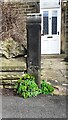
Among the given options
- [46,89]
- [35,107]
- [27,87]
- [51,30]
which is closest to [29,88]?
[27,87]

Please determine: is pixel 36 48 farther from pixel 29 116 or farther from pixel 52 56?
pixel 52 56

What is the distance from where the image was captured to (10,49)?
236 inches

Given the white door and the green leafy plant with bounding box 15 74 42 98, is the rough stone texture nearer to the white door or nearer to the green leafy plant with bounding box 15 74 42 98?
the green leafy plant with bounding box 15 74 42 98

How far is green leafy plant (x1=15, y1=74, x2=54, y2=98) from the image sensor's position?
17.1ft

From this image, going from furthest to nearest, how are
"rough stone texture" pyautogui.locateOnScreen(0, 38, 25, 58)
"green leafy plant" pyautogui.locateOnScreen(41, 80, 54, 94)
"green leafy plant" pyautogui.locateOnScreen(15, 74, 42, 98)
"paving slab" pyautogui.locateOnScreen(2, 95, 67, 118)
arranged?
"rough stone texture" pyautogui.locateOnScreen(0, 38, 25, 58)
"green leafy plant" pyautogui.locateOnScreen(41, 80, 54, 94)
"green leafy plant" pyautogui.locateOnScreen(15, 74, 42, 98)
"paving slab" pyautogui.locateOnScreen(2, 95, 67, 118)

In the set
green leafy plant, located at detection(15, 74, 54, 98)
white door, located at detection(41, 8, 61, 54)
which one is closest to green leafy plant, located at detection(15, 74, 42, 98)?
green leafy plant, located at detection(15, 74, 54, 98)

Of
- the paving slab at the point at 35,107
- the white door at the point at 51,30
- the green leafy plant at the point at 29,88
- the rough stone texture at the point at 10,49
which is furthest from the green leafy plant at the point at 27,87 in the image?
the white door at the point at 51,30

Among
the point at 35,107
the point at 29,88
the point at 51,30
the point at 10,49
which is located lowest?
the point at 35,107

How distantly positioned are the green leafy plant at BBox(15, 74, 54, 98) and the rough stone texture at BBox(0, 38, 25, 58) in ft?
2.06

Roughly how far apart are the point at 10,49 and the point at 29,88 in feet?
3.92

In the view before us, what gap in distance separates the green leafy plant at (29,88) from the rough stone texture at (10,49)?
2.06ft

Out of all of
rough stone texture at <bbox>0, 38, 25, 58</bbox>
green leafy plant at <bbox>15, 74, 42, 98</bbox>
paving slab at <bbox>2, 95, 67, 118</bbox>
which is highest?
rough stone texture at <bbox>0, 38, 25, 58</bbox>

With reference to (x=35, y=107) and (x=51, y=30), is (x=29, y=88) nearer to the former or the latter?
(x=35, y=107)

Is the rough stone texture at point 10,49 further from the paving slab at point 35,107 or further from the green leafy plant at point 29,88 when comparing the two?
the paving slab at point 35,107
